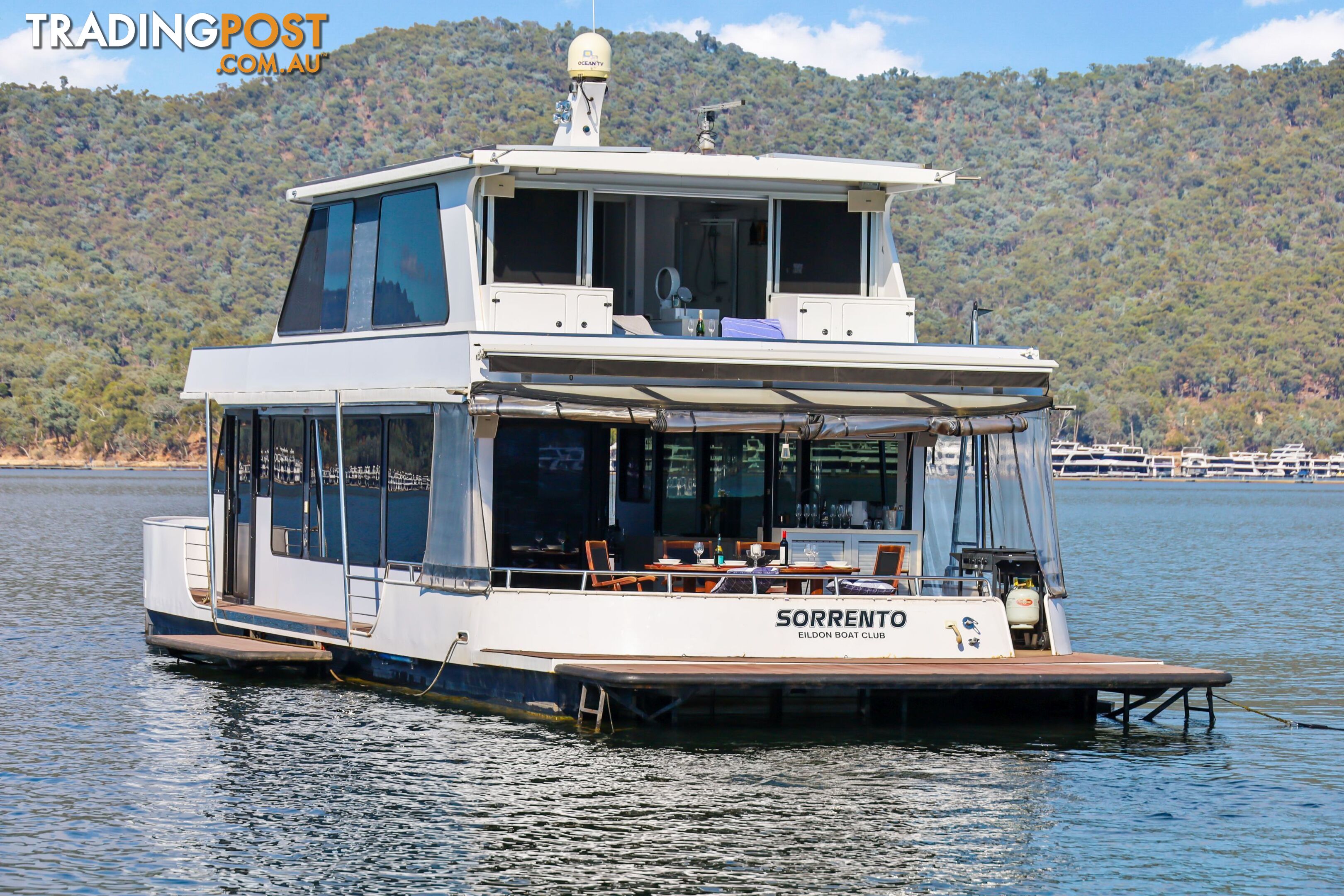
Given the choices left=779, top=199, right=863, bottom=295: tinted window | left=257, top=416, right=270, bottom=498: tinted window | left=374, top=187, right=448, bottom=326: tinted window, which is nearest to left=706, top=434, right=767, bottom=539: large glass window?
left=779, top=199, right=863, bottom=295: tinted window

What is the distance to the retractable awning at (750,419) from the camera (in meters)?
14.5

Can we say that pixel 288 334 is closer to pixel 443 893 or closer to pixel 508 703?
pixel 508 703

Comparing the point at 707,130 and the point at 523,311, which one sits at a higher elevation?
the point at 707,130

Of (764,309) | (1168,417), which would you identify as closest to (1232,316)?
(1168,417)

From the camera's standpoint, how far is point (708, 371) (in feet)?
49.8

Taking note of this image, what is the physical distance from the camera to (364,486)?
56.2ft

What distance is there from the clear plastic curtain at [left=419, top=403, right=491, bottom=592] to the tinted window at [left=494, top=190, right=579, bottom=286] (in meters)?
1.68

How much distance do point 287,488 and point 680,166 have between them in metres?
5.70

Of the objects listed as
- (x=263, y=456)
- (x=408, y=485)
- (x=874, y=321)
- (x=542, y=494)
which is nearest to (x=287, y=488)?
(x=263, y=456)

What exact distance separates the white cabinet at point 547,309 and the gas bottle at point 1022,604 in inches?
167

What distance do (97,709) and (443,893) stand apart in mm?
7679

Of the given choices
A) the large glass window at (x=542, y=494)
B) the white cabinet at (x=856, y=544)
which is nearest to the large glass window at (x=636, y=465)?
the large glass window at (x=542, y=494)

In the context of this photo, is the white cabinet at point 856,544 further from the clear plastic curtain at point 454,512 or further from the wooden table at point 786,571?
the clear plastic curtain at point 454,512

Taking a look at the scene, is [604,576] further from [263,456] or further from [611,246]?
[263,456]
